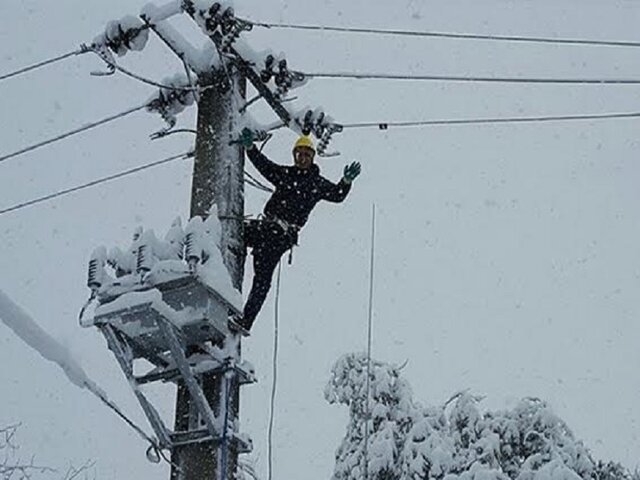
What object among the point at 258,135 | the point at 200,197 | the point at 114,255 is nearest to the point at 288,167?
the point at 258,135

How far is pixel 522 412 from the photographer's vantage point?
13.3 m

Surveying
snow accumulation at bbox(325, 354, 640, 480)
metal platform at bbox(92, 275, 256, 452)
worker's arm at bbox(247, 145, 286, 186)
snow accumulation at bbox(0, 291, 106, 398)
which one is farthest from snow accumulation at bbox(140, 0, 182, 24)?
snow accumulation at bbox(325, 354, 640, 480)

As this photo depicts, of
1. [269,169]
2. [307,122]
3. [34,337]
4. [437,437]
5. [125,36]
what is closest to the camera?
[34,337]

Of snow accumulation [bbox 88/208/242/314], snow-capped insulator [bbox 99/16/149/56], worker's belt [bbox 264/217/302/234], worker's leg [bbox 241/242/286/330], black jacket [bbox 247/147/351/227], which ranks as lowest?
snow accumulation [bbox 88/208/242/314]

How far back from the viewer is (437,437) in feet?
42.6

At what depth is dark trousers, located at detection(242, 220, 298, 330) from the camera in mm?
5477

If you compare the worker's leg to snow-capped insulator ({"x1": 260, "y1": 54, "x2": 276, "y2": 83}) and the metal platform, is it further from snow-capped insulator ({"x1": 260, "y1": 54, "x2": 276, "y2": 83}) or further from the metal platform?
snow-capped insulator ({"x1": 260, "y1": 54, "x2": 276, "y2": 83})

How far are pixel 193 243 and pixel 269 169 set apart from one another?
1.48 meters

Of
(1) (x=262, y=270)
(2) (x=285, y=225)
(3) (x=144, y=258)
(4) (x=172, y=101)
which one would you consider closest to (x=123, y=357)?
(3) (x=144, y=258)

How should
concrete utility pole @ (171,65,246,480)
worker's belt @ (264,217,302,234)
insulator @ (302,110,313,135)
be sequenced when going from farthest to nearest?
insulator @ (302,110,313,135) → worker's belt @ (264,217,302,234) → concrete utility pole @ (171,65,246,480)

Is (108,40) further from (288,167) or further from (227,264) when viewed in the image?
(227,264)

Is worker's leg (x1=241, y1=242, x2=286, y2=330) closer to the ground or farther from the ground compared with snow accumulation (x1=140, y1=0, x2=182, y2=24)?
closer to the ground

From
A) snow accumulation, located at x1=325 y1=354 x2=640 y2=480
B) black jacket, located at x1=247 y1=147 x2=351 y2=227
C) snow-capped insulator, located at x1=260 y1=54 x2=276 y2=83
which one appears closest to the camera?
snow-capped insulator, located at x1=260 y1=54 x2=276 y2=83

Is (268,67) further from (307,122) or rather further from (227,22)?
(307,122)
